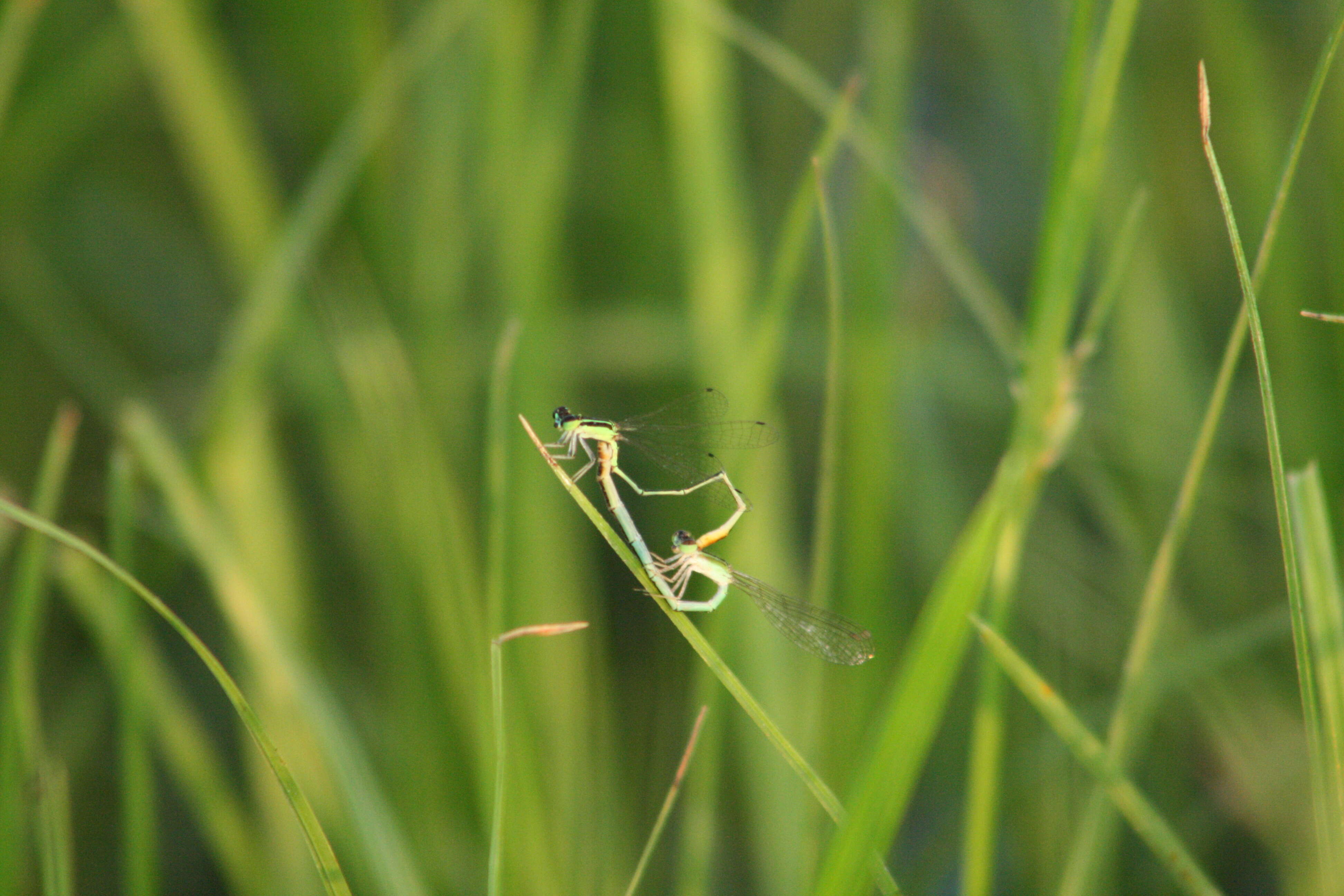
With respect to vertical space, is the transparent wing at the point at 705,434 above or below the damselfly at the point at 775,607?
above

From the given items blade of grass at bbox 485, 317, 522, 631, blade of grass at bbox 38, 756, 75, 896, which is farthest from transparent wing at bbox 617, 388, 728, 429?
blade of grass at bbox 38, 756, 75, 896

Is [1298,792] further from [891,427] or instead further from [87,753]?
[87,753]

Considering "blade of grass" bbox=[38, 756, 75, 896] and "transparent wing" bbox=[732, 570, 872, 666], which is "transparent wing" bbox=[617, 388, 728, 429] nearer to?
"transparent wing" bbox=[732, 570, 872, 666]

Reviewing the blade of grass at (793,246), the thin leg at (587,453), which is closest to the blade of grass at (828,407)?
the blade of grass at (793,246)

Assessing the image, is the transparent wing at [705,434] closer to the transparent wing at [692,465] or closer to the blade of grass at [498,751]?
the transparent wing at [692,465]

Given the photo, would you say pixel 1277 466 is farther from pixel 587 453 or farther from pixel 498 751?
pixel 587 453

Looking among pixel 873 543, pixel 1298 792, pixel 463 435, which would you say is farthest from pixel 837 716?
pixel 463 435

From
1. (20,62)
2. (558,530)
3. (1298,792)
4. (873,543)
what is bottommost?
(1298,792)
